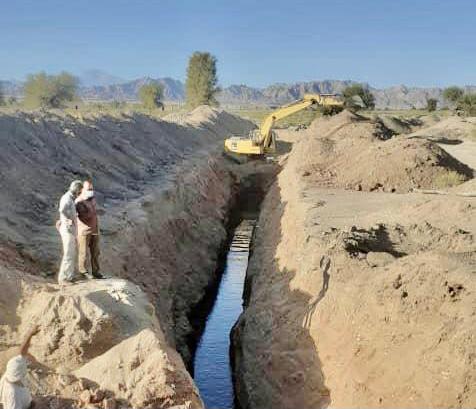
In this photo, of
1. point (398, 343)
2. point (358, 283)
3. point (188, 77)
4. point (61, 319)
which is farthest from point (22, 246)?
point (188, 77)

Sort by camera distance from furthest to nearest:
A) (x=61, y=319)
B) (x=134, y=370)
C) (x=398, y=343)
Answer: (x=398, y=343)
(x=61, y=319)
(x=134, y=370)

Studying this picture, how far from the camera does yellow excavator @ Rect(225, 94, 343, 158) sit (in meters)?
33.3

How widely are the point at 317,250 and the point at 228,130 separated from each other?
148ft

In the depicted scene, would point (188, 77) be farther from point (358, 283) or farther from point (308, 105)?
point (358, 283)

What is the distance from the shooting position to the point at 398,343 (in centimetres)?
980

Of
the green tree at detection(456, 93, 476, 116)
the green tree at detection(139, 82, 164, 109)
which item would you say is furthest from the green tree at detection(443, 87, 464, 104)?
the green tree at detection(139, 82, 164, 109)

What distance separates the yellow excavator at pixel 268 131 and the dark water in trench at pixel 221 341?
10.8 meters

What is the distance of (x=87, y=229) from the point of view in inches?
430

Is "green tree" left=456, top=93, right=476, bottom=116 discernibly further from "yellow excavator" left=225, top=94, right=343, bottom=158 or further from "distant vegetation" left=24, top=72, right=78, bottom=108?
"distant vegetation" left=24, top=72, right=78, bottom=108

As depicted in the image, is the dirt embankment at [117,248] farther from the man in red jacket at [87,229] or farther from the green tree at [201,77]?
the green tree at [201,77]

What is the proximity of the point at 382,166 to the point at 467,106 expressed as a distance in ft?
172

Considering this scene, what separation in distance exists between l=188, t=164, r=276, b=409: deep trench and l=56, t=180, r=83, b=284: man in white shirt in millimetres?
4732

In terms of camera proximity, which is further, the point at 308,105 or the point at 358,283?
the point at 308,105

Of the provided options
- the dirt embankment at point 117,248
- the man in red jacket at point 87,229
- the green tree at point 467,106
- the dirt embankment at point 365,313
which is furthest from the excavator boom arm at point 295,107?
the green tree at point 467,106
